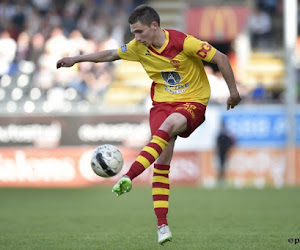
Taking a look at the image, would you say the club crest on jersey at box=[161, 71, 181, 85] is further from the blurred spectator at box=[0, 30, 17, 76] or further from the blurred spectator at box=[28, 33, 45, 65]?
the blurred spectator at box=[28, 33, 45, 65]

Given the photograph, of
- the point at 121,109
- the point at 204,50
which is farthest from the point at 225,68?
the point at 121,109

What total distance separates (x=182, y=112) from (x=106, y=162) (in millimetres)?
873

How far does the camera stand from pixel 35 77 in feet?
70.3

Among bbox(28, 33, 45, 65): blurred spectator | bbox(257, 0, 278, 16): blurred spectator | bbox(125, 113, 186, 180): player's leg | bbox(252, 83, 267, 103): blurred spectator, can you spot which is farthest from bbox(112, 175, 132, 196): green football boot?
bbox(257, 0, 278, 16): blurred spectator

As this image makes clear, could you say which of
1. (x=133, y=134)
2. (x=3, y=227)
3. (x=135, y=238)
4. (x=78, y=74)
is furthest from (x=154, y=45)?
(x=78, y=74)

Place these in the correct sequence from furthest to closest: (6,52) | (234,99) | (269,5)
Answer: (269,5) < (6,52) < (234,99)

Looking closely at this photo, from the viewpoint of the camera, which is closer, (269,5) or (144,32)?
(144,32)

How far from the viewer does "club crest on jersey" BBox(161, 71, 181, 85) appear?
712cm

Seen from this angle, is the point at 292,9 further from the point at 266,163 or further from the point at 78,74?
the point at 78,74

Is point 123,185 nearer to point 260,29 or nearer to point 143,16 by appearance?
point 143,16

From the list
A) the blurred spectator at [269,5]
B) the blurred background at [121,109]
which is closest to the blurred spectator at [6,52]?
the blurred background at [121,109]

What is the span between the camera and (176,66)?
23.1 feet

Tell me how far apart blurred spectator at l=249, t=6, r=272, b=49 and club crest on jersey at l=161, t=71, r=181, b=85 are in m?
16.7

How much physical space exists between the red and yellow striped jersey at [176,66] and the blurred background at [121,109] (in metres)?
12.5
